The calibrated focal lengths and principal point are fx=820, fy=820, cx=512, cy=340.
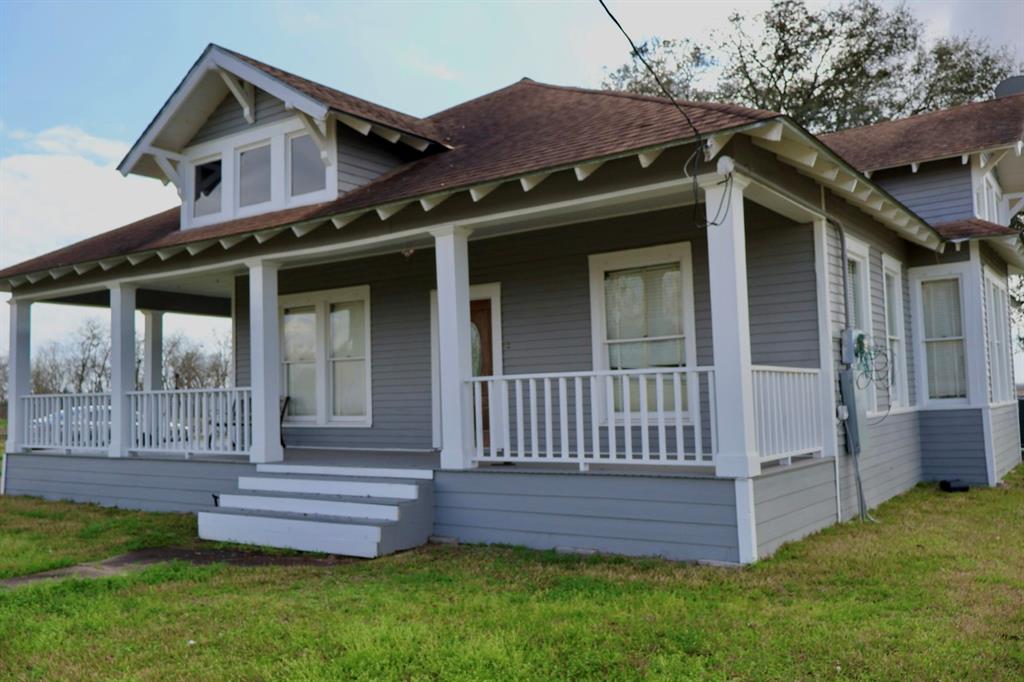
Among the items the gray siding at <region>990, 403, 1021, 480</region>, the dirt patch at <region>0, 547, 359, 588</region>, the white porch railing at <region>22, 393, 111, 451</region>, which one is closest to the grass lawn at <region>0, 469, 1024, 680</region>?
the dirt patch at <region>0, 547, 359, 588</region>

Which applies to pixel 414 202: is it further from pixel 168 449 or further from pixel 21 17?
pixel 21 17

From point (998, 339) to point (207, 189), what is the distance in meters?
11.4

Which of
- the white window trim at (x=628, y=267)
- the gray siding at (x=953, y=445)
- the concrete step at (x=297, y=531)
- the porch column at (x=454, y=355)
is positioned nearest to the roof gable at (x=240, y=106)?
the porch column at (x=454, y=355)

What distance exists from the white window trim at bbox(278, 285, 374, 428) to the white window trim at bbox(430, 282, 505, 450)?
990 millimetres

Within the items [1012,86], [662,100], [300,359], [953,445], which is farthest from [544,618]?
[1012,86]

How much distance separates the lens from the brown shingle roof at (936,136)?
11.4m

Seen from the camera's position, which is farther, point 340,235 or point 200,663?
point 340,235

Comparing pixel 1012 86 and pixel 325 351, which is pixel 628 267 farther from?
pixel 1012 86

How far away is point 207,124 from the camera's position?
10.5 meters

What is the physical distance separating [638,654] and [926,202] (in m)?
9.93

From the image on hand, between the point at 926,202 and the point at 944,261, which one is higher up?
the point at 926,202

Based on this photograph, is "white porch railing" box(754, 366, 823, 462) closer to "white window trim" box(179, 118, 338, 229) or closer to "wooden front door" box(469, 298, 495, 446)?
"wooden front door" box(469, 298, 495, 446)

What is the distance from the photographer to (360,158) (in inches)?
364

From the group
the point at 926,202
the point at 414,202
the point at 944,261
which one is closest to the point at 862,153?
the point at 926,202
